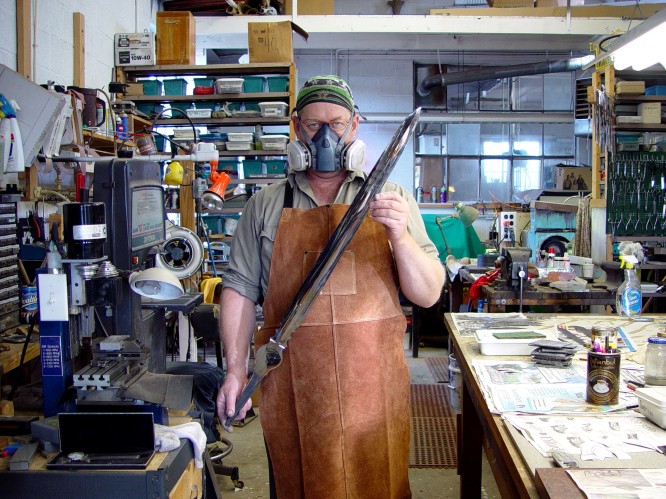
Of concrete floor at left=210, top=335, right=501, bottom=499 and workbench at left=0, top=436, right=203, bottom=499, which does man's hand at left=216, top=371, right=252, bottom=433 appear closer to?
workbench at left=0, top=436, right=203, bottom=499

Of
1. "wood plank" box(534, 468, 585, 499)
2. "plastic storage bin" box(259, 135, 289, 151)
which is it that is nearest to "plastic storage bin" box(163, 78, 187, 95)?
"plastic storage bin" box(259, 135, 289, 151)

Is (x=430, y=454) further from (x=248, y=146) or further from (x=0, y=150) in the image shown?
(x=248, y=146)

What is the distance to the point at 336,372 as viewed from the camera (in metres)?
1.63

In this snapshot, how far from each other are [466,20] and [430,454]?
5.03 meters

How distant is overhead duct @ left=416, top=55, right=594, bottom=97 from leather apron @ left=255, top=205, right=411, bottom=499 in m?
8.03

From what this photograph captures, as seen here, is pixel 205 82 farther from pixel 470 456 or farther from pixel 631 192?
pixel 470 456

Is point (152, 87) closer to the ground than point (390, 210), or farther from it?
farther from it

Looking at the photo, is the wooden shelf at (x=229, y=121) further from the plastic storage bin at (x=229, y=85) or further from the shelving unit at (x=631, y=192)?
the shelving unit at (x=631, y=192)

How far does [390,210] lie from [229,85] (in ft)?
15.9

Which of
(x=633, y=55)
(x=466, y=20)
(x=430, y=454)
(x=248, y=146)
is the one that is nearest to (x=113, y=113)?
(x=248, y=146)

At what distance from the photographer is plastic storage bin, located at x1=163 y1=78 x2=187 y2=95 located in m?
6.14

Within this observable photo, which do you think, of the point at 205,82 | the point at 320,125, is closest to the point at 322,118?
the point at 320,125

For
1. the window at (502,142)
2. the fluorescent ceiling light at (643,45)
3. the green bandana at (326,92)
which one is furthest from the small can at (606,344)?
the window at (502,142)

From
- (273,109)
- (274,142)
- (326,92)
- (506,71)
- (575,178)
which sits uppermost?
(506,71)
